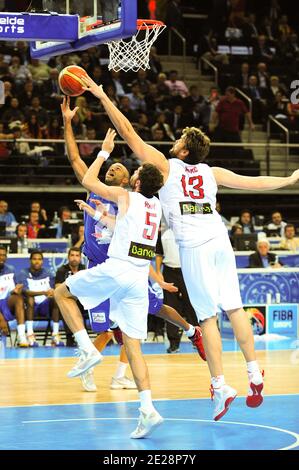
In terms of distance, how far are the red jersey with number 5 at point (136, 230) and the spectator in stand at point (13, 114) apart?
1316 centimetres

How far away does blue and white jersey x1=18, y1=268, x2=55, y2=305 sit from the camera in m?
15.9

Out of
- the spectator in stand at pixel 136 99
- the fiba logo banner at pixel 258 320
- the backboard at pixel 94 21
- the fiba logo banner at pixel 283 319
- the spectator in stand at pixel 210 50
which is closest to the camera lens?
the backboard at pixel 94 21

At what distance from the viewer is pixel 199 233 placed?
8.80 metres

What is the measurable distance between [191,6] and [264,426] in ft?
73.9

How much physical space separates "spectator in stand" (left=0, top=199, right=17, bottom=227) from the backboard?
30.2 ft

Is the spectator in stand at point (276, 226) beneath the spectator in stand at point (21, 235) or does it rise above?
beneath

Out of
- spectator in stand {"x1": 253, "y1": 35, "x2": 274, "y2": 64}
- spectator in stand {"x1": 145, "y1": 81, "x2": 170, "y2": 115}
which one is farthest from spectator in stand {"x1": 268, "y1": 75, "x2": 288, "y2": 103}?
spectator in stand {"x1": 145, "y1": 81, "x2": 170, "y2": 115}

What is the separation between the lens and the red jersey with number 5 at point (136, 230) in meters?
8.32

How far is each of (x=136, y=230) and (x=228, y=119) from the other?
15769 millimetres

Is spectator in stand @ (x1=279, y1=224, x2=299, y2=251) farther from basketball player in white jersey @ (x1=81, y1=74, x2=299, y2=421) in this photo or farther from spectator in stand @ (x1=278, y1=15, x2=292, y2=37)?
spectator in stand @ (x1=278, y1=15, x2=292, y2=37)

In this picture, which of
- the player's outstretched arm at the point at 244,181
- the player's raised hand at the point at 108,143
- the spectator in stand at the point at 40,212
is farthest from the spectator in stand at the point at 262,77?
the player's raised hand at the point at 108,143

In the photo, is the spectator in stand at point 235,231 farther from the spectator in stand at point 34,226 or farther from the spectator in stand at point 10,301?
the spectator in stand at point 10,301

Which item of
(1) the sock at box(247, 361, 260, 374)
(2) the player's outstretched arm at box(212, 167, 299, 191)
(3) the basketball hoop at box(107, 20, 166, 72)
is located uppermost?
(3) the basketball hoop at box(107, 20, 166, 72)
